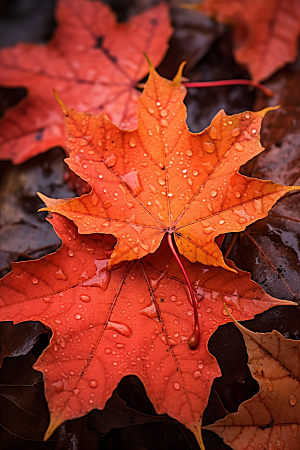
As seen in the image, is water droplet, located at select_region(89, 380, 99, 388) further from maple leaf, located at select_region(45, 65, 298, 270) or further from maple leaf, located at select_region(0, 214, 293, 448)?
maple leaf, located at select_region(45, 65, 298, 270)

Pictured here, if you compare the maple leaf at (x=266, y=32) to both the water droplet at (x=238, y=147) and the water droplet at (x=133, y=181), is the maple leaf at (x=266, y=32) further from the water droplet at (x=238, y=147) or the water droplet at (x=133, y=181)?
→ the water droplet at (x=133, y=181)

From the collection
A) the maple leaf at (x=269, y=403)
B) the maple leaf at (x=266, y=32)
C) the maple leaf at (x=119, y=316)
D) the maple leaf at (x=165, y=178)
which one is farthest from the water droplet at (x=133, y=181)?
the maple leaf at (x=266, y=32)

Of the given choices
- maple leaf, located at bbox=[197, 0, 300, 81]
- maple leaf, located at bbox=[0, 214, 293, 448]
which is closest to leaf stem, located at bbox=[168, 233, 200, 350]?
maple leaf, located at bbox=[0, 214, 293, 448]

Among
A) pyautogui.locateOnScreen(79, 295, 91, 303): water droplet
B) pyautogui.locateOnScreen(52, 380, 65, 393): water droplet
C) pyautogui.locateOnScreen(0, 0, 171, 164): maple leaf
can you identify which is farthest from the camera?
pyautogui.locateOnScreen(0, 0, 171, 164): maple leaf

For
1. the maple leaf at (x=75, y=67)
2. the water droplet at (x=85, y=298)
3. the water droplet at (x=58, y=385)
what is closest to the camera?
the water droplet at (x=58, y=385)

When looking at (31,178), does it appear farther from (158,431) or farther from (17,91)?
(158,431)

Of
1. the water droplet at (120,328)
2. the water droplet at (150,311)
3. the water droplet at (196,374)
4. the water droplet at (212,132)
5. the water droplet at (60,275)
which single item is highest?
the water droplet at (212,132)

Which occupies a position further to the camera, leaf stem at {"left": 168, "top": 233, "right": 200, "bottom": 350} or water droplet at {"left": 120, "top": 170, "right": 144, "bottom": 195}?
water droplet at {"left": 120, "top": 170, "right": 144, "bottom": 195}
